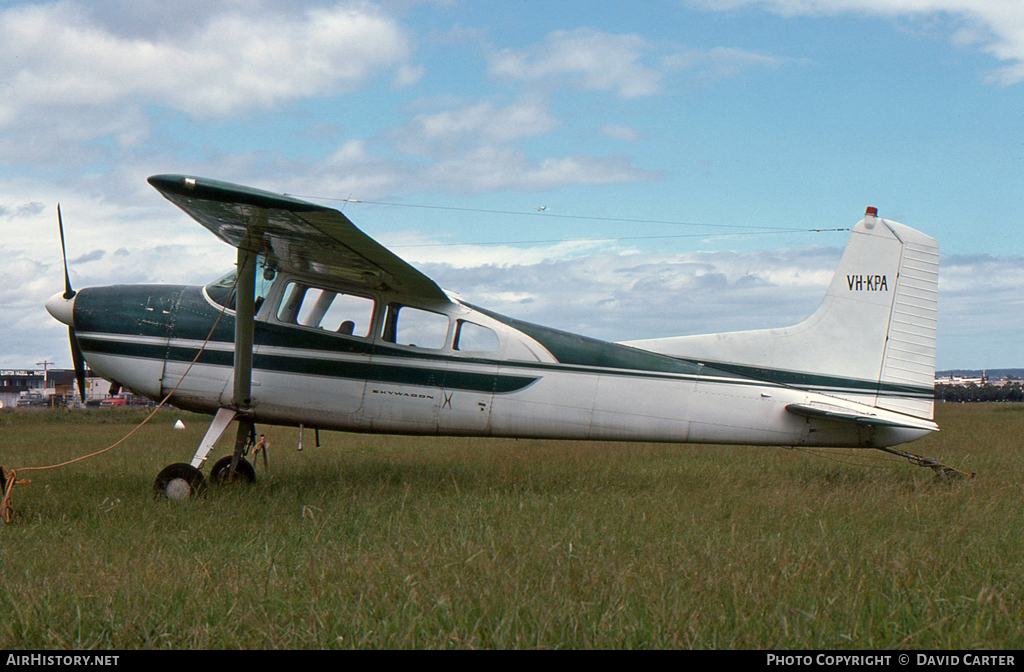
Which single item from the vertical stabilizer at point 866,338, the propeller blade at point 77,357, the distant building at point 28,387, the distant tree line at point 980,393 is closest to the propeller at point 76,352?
the propeller blade at point 77,357

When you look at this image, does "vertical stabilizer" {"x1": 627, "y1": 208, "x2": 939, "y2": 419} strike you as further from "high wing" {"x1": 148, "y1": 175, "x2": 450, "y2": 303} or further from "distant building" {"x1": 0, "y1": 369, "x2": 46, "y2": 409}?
"distant building" {"x1": 0, "y1": 369, "x2": 46, "y2": 409}

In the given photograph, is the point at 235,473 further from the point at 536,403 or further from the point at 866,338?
the point at 866,338

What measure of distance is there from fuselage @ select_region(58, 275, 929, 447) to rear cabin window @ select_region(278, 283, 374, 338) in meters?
0.01

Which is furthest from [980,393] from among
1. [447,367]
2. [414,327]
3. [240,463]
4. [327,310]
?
[240,463]

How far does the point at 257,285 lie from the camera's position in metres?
7.92

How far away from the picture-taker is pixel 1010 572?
4105 mm

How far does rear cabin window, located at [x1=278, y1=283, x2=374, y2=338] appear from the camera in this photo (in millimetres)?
7750

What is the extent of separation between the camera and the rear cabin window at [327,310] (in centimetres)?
775

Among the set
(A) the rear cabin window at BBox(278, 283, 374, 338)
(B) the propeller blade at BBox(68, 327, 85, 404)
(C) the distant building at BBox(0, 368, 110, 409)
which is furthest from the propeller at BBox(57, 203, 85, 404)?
(C) the distant building at BBox(0, 368, 110, 409)

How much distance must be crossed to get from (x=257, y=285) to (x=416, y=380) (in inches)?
79.4

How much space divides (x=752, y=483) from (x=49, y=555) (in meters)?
6.61

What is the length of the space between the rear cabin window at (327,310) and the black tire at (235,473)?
5.66 feet
